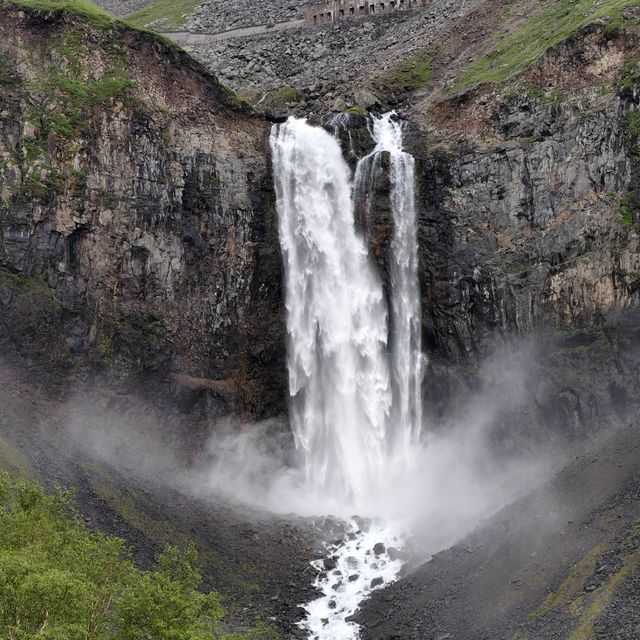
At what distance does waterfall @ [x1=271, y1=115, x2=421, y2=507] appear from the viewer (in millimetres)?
45125

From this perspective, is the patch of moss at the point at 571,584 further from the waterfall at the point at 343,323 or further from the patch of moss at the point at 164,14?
the patch of moss at the point at 164,14

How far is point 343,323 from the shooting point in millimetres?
46688

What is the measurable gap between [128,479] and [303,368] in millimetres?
13893

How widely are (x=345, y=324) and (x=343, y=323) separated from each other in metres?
0.15

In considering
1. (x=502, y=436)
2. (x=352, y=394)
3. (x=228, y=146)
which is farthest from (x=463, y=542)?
(x=228, y=146)

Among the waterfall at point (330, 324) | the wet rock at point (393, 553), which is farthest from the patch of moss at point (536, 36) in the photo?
the wet rock at point (393, 553)

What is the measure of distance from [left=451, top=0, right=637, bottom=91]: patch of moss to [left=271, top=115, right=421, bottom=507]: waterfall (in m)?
9.97

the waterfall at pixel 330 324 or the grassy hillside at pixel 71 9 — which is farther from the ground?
the grassy hillside at pixel 71 9

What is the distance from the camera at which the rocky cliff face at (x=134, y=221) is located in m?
42.0

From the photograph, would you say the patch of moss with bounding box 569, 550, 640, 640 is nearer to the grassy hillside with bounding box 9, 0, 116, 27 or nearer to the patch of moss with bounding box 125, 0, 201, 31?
the grassy hillside with bounding box 9, 0, 116, 27

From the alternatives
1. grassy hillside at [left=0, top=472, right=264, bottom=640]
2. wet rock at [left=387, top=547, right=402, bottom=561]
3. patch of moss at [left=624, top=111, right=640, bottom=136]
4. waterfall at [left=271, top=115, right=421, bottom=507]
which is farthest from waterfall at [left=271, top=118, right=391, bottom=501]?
grassy hillside at [left=0, top=472, right=264, bottom=640]

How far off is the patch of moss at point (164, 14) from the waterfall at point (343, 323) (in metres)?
45.2

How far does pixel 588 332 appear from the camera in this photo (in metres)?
42.1

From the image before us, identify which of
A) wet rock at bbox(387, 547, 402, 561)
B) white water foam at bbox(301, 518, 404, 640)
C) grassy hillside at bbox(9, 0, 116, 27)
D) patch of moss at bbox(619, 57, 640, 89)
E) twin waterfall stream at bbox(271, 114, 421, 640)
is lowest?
wet rock at bbox(387, 547, 402, 561)
